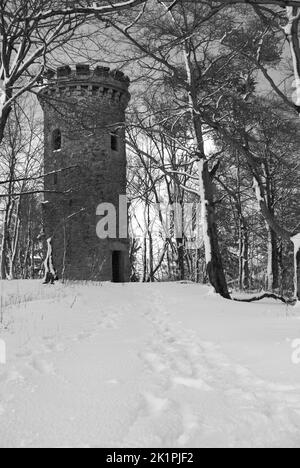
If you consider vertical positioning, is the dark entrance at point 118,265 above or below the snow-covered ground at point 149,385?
above

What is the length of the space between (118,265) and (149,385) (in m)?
18.7

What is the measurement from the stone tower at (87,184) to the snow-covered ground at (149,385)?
47.5 ft

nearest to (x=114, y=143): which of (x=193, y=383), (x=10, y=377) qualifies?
(x=10, y=377)

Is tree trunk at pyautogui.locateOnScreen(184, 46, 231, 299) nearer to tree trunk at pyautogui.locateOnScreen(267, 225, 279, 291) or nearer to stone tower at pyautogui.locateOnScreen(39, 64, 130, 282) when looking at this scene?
tree trunk at pyautogui.locateOnScreen(267, 225, 279, 291)

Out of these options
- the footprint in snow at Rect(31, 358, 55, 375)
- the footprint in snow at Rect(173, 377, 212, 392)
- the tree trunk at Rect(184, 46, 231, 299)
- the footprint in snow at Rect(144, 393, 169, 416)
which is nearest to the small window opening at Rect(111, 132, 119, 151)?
the tree trunk at Rect(184, 46, 231, 299)

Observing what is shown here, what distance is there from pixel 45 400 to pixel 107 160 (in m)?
19.3

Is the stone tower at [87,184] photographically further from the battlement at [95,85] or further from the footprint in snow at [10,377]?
the footprint in snow at [10,377]

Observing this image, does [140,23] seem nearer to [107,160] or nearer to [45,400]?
[45,400]

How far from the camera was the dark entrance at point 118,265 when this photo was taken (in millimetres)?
21609

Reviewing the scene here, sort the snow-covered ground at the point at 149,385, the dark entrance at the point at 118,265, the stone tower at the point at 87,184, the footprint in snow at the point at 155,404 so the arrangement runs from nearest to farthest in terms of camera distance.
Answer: the snow-covered ground at the point at 149,385 < the footprint in snow at the point at 155,404 < the stone tower at the point at 87,184 < the dark entrance at the point at 118,265

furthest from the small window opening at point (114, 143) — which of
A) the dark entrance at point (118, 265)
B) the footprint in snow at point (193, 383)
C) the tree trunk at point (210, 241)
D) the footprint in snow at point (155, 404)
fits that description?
the footprint in snow at point (155, 404)

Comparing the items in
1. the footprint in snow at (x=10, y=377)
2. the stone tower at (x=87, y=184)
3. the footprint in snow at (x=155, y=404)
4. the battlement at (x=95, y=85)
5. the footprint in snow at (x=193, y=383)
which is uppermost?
the battlement at (x=95, y=85)

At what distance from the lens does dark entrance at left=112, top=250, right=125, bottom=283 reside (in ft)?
70.9

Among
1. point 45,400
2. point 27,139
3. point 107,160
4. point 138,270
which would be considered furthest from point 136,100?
point 138,270
